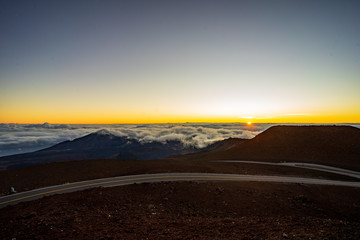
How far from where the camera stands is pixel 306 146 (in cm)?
5203

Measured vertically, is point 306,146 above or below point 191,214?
below

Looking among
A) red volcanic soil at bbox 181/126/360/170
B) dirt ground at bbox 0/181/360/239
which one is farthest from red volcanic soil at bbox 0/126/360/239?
red volcanic soil at bbox 181/126/360/170

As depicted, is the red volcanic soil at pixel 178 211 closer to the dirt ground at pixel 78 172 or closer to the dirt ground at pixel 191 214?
the dirt ground at pixel 191 214

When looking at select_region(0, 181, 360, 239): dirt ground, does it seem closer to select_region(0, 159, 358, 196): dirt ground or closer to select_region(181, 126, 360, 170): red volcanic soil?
select_region(0, 159, 358, 196): dirt ground

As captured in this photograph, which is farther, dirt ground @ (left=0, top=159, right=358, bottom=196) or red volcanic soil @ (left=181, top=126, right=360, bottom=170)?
red volcanic soil @ (left=181, top=126, right=360, bottom=170)

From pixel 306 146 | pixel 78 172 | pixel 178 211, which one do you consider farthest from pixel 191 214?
pixel 306 146

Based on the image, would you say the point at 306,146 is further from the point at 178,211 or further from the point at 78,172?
the point at 78,172

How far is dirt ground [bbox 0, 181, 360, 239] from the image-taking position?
8242 millimetres

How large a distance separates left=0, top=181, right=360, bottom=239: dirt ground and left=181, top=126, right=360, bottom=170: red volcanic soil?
28.6m

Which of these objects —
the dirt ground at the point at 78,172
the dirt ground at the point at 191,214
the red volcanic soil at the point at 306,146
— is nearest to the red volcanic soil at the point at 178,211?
the dirt ground at the point at 191,214

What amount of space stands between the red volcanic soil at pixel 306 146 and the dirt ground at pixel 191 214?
93.7ft

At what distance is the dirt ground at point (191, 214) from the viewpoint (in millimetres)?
8242

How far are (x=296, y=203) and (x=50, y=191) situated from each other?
74.2ft

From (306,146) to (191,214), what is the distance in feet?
173
